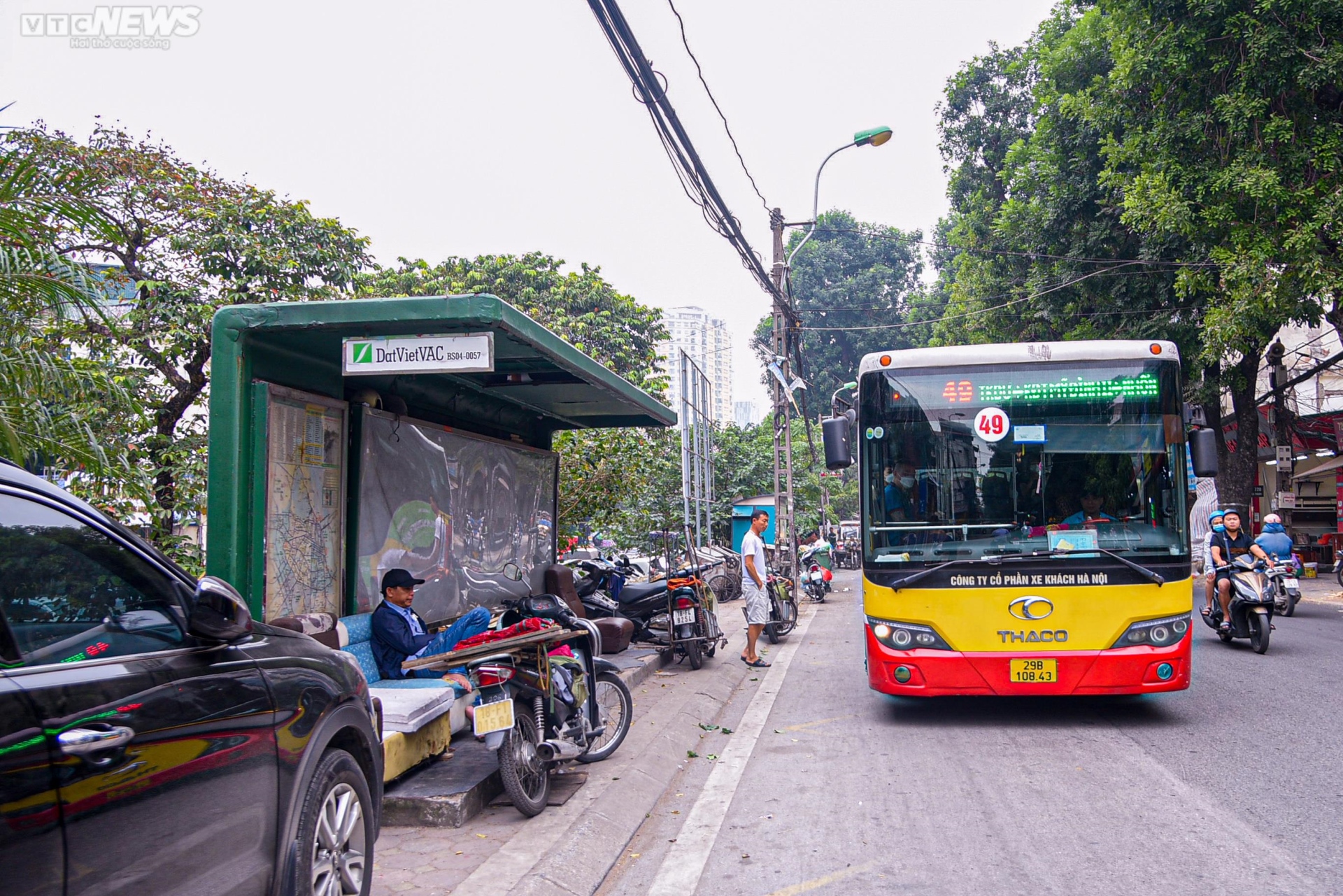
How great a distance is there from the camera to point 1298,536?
28.0 metres

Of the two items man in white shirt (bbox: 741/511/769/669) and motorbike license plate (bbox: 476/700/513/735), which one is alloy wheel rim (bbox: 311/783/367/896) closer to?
motorbike license plate (bbox: 476/700/513/735)

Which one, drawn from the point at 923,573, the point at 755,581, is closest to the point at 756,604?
the point at 755,581

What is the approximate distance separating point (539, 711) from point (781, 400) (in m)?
14.7

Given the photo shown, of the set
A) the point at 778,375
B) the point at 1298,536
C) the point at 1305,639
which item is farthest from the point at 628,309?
the point at 1298,536

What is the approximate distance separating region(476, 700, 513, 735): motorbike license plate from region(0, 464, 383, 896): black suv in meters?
1.44

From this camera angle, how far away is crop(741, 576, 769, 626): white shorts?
438 inches

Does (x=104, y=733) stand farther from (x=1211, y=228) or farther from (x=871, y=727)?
(x=1211, y=228)

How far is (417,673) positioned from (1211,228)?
14505mm

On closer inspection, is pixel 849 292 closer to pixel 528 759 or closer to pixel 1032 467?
pixel 1032 467

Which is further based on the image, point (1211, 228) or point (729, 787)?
point (1211, 228)

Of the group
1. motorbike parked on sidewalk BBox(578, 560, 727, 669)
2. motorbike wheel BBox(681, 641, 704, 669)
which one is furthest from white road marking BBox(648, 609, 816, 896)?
motorbike parked on sidewalk BBox(578, 560, 727, 669)

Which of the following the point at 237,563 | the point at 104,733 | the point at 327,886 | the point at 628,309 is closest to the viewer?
the point at 104,733

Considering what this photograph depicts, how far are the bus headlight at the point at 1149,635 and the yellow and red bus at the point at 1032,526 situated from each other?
0.01 m

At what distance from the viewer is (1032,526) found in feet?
24.4
